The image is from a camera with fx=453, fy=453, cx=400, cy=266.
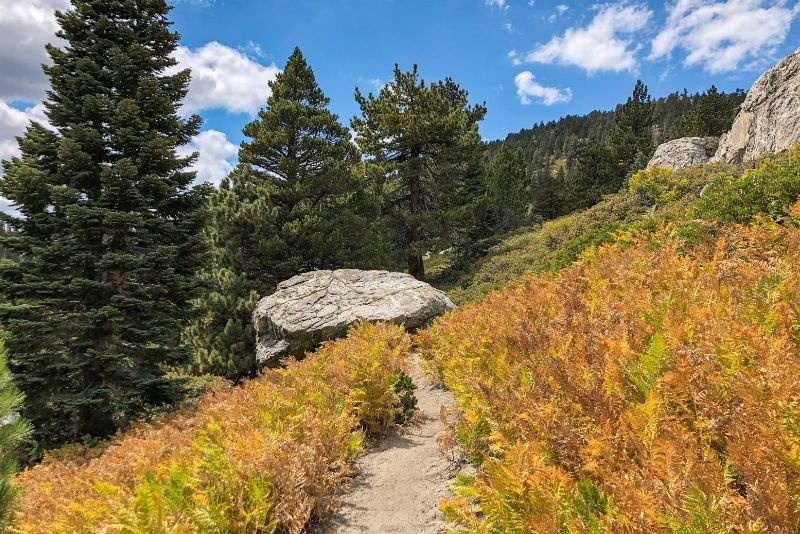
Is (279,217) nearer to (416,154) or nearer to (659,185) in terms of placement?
(416,154)

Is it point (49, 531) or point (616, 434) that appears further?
point (49, 531)

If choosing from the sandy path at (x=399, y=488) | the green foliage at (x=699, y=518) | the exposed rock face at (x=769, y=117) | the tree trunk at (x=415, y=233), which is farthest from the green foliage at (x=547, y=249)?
the green foliage at (x=699, y=518)

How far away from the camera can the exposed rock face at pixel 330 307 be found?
48.0 ft

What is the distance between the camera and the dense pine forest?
118 inches

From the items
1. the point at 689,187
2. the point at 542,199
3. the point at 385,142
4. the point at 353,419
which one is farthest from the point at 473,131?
the point at 542,199

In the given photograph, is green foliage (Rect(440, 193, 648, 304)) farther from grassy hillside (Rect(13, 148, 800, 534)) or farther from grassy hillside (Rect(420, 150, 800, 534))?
grassy hillside (Rect(420, 150, 800, 534))

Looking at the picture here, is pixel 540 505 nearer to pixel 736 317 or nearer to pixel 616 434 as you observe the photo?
pixel 616 434

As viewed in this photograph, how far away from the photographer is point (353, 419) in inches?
255

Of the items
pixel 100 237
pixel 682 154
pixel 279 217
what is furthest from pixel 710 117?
pixel 100 237

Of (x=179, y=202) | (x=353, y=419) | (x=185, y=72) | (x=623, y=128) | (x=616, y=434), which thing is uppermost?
(x=623, y=128)

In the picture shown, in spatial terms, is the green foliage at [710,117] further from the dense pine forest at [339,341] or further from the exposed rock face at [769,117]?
the exposed rock face at [769,117]

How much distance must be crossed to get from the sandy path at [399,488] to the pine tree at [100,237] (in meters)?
8.89

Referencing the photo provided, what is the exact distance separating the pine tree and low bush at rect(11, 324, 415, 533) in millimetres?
3634

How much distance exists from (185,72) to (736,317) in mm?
15612
